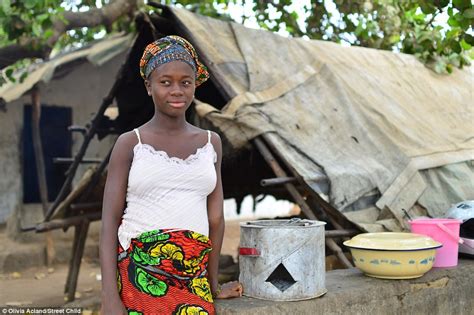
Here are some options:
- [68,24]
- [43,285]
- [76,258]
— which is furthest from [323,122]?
[43,285]

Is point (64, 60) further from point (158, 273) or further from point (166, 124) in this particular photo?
point (158, 273)

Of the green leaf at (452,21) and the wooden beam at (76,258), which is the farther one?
the wooden beam at (76,258)

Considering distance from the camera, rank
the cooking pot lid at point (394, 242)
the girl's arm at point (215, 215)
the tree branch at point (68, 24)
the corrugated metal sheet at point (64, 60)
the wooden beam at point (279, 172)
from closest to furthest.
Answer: the girl's arm at point (215, 215)
the cooking pot lid at point (394, 242)
the wooden beam at point (279, 172)
the tree branch at point (68, 24)
the corrugated metal sheet at point (64, 60)

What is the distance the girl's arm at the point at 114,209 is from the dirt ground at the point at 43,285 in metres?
4.25

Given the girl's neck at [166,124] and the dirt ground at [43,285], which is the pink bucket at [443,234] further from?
the dirt ground at [43,285]

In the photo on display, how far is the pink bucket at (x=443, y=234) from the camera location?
292 centimetres

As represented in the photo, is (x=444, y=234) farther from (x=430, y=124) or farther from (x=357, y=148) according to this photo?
(x=430, y=124)

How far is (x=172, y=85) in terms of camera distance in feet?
6.15

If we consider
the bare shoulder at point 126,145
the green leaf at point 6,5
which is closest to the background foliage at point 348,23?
the green leaf at point 6,5

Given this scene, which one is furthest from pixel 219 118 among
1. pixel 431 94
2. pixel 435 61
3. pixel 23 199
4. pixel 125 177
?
pixel 23 199

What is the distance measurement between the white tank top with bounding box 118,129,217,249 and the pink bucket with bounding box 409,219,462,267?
1.57 metres

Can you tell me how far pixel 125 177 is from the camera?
1.88 meters

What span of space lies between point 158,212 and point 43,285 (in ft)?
20.4

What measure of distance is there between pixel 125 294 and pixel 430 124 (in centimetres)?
364
